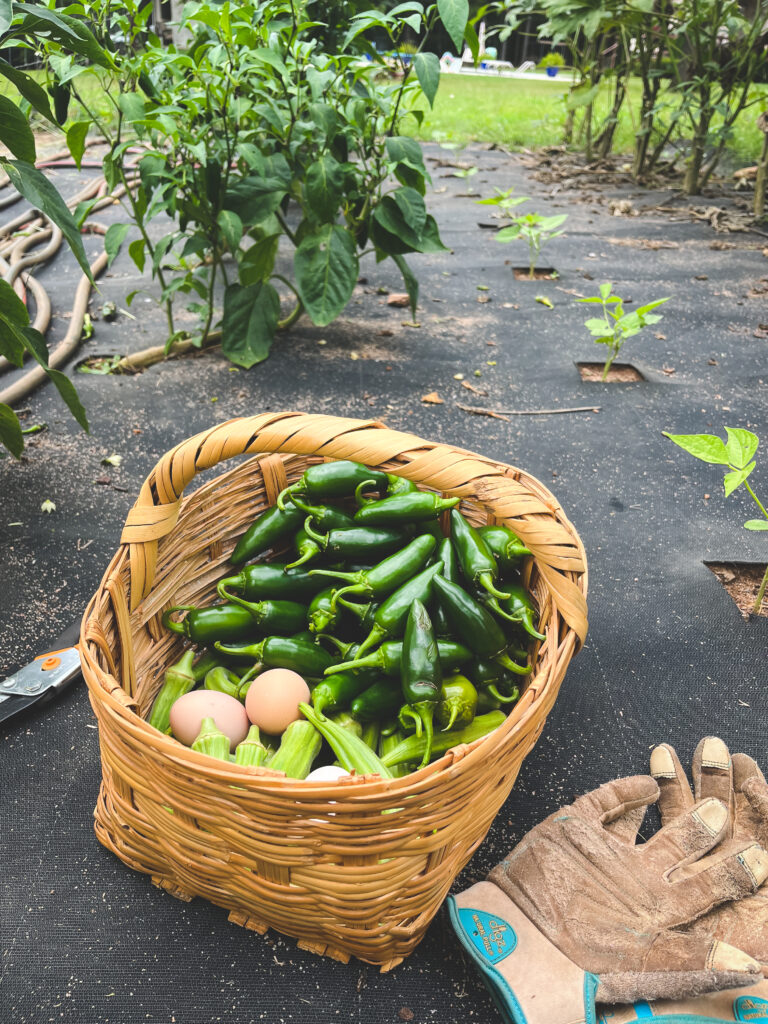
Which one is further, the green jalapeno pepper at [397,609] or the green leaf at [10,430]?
the green leaf at [10,430]

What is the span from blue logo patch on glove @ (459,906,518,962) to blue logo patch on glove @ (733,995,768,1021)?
29 centimetres

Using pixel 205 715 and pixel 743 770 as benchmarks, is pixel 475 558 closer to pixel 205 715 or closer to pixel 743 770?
pixel 205 715

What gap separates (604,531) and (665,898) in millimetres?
1080

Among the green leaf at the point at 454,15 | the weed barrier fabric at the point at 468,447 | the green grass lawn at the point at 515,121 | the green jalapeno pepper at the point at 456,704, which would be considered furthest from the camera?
the green grass lawn at the point at 515,121

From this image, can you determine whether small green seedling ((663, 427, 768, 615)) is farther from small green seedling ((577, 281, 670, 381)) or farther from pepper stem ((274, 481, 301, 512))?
small green seedling ((577, 281, 670, 381))

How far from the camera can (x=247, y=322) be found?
109 inches

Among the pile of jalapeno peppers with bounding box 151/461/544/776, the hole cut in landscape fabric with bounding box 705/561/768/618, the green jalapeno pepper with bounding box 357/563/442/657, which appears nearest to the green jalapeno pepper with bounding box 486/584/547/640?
the pile of jalapeno peppers with bounding box 151/461/544/776

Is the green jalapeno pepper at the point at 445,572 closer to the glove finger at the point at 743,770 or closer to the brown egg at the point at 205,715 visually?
the brown egg at the point at 205,715

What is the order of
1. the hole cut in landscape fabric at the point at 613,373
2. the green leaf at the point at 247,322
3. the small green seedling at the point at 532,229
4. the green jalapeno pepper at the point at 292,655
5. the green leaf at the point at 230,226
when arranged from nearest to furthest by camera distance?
the green jalapeno pepper at the point at 292,655, the green leaf at the point at 230,226, the green leaf at the point at 247,322, the hole cut in landscape fabric at the point at 613,373, the small green seedling at the point at 532,229

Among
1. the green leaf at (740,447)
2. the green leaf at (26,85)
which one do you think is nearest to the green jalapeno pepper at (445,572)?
the green leaf at (740,447)

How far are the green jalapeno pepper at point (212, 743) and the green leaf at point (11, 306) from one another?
96 cm

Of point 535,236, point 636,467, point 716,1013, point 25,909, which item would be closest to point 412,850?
point 716,1013

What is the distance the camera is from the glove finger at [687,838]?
1.20 metres

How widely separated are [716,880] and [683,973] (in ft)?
0.69
